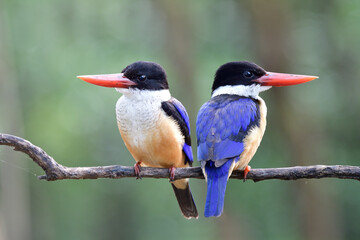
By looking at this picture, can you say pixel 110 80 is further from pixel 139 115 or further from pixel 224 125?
pixel 224 125

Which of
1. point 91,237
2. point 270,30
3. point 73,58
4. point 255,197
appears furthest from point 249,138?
point 91,237

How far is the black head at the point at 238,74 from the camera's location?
13.0 feet

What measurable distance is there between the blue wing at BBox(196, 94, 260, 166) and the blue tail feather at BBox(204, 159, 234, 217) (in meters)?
0.05

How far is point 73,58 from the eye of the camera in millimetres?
15359

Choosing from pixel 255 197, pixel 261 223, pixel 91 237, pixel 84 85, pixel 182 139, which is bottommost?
pixel 91 237

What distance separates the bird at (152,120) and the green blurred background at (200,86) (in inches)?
171

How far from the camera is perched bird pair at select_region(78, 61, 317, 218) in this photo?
355cm

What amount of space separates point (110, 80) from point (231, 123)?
0.92 meters

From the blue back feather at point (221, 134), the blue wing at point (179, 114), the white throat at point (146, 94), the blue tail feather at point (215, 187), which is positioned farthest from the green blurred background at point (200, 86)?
the blue tail feather at point (215, 187)

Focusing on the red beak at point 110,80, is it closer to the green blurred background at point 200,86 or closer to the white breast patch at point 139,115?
the white breast patch at point 139,115

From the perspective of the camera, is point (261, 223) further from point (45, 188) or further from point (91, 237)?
point (91, 237)

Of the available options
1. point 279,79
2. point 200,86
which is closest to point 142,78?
point 279,79

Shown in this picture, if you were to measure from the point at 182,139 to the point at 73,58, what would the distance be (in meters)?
11.7

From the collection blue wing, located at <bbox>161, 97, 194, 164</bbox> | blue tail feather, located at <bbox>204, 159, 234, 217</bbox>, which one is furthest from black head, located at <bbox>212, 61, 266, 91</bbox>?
blue tail feather, located at <bbox>204, 159, 234, 217</bbox>
